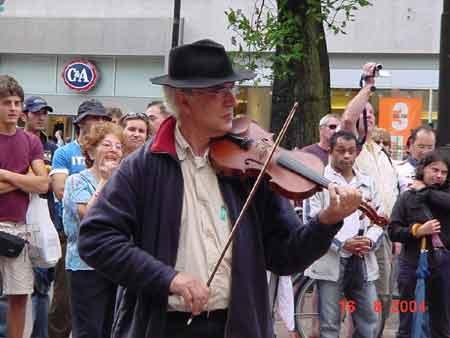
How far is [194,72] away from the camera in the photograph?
3.35m

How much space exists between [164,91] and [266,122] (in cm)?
1892

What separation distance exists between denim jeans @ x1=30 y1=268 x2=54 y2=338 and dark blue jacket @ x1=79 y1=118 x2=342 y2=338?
3.74 meters

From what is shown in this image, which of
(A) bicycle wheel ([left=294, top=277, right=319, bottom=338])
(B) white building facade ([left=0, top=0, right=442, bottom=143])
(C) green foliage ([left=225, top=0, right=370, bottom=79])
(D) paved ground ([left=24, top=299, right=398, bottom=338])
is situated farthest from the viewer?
(B) white building facade ([left=0, top=0, right=442, bottom=143])

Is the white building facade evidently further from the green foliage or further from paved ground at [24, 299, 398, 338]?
paved ground at [24, 299, 398, 338]

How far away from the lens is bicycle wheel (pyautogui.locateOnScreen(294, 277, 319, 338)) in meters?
7.54

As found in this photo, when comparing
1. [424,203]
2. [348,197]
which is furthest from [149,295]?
[424,203]

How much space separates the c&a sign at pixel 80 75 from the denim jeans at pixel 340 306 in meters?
18.8

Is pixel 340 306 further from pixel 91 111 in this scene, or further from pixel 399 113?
pixel 399 113

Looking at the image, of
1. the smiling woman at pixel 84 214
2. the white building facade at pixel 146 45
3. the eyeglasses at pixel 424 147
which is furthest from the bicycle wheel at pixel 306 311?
the white building facade at pixel 146 45

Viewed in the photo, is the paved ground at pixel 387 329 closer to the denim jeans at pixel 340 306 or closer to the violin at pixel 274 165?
the denim jeans at pixel 340 306

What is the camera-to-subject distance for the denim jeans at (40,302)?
22.8 ft

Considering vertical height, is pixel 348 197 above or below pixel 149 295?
above

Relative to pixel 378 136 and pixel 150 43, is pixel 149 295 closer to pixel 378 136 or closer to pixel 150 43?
pixel 378 136
